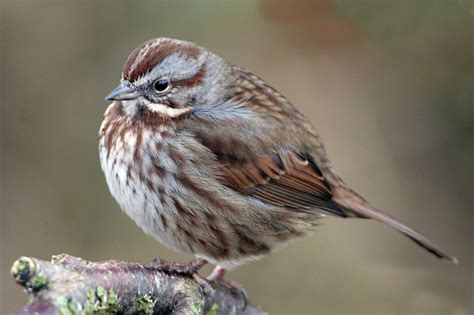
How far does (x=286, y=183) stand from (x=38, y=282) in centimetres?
256

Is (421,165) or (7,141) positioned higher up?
(7,141)

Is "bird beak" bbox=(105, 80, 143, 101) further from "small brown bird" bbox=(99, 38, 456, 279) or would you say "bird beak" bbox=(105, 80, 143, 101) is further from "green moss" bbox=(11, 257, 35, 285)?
"green moss" bbox=(11, 257, 35, 285)

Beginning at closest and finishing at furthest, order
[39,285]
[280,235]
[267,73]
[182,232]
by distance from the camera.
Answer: [39,285] → [182,232] → [280,235] → [267,73]

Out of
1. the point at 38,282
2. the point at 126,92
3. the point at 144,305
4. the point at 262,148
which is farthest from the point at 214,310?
the point at 38,282

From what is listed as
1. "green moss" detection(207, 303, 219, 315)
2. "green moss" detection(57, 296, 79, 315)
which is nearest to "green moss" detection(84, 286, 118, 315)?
"green moss" detection(57, 296, 79, 315)

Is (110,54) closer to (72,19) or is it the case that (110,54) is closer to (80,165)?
(72,19)

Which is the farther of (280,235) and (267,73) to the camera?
(267,73)

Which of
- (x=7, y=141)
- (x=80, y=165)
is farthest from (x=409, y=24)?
(x=7, y=141)

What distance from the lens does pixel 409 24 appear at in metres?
7.20

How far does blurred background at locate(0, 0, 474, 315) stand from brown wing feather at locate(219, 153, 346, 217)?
72.8 inches

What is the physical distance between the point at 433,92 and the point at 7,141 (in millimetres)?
3867

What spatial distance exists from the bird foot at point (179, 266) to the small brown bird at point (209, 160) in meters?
0.03

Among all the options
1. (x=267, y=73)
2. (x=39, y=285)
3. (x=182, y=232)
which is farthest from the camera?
(x=267, y=73)

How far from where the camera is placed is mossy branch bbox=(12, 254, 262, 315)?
289 centimetres
